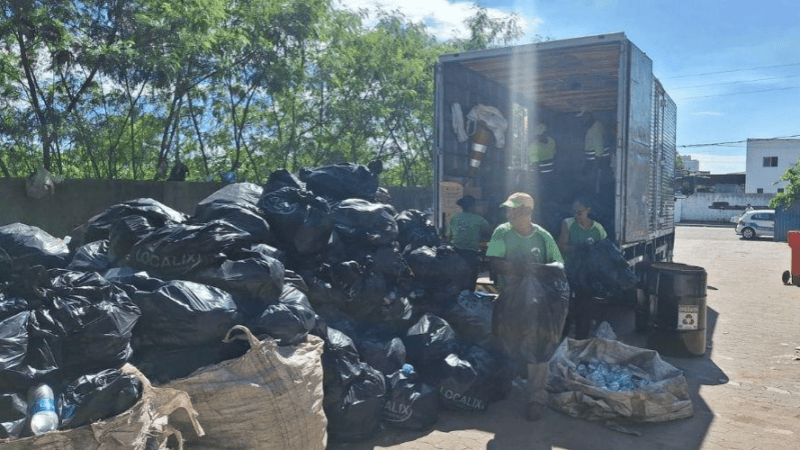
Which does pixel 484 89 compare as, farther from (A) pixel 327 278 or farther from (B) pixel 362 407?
(B) pixel 362 407

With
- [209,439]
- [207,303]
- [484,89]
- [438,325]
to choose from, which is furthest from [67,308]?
[484,89]

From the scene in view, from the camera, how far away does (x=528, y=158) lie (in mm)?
8844

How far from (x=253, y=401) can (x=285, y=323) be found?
0.47m

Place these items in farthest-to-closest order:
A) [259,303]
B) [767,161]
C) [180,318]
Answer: [767,161], [259,303], [180,318]

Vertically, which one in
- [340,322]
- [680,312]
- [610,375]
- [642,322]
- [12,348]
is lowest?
[642,322]

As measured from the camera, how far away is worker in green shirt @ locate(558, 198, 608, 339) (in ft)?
19.4

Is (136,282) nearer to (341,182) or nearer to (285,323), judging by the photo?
(285,323)

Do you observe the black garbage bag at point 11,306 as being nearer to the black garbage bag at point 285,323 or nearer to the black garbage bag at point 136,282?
the black garbage bag at point 136,282

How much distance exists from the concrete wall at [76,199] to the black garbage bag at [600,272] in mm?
5445

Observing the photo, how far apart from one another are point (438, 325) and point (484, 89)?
4.02 meters

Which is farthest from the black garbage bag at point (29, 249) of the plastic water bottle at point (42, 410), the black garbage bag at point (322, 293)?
the black garbage bag at point (322, 293)

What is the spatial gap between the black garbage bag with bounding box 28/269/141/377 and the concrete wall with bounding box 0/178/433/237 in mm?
4663

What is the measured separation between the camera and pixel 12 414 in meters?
2.58

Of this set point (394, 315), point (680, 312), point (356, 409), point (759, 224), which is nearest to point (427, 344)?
point (394, 315)
